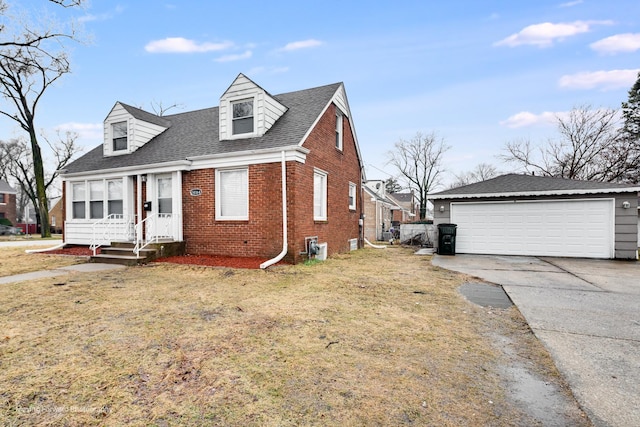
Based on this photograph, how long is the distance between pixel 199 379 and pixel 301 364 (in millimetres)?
887

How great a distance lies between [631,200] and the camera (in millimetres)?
10562

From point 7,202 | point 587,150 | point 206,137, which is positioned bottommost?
point 7,202

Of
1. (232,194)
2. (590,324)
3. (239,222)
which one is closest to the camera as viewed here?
(590,324)

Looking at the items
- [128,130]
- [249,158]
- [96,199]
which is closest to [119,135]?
[128,130]

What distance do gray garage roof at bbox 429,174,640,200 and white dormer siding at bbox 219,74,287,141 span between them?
7.54 metres

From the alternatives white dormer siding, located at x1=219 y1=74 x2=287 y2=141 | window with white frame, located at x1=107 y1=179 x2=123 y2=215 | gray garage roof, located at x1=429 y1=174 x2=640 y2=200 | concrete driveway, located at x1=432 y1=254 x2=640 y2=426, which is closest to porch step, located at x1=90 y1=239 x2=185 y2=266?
window with white frame, located at x1=107 y1=179 x2=123 y2=215

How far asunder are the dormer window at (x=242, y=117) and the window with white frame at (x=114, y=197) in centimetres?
493

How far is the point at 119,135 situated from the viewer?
12.6m

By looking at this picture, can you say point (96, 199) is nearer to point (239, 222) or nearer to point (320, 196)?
point (239, 222)

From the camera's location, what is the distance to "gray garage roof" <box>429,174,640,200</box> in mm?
10828

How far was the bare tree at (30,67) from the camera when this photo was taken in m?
12.8

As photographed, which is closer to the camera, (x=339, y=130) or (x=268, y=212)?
(x=268, y=212)

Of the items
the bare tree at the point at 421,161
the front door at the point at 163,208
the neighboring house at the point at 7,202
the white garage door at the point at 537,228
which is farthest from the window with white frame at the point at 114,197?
the neighboring house at the point at 7,202

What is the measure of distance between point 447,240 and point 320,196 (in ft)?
18.1
